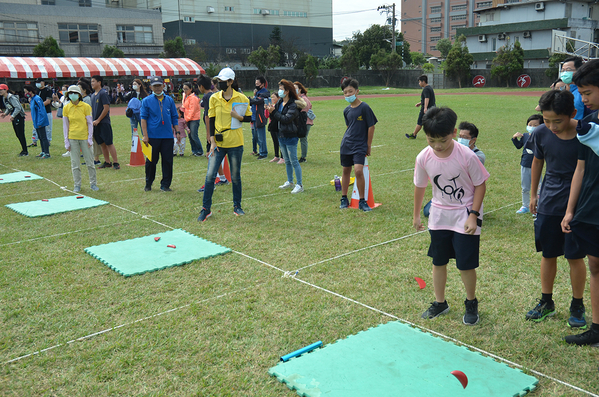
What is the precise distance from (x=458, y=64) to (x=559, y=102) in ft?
172

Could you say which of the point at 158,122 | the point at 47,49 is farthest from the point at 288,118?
the point at 47,49

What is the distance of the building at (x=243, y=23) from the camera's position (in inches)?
3012

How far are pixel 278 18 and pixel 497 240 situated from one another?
85.8 m

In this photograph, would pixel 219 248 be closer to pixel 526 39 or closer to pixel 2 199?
pixel 2 199

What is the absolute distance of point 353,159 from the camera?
24.8 feet

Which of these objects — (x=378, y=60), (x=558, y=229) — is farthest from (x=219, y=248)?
(x=378, y=60)

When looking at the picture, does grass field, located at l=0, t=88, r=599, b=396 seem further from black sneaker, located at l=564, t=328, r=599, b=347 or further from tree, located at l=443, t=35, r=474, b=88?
tree, located at l=443, t=35, r=474, b=88

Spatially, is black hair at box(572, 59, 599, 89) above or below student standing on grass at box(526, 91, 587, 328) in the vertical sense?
above

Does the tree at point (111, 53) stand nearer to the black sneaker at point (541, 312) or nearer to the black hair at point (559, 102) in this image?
the black hair at point (559, 102)

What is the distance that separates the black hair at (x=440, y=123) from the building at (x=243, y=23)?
6826cm

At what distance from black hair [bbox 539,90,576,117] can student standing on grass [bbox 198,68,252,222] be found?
467 cm

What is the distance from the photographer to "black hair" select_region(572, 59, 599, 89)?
10.3ft

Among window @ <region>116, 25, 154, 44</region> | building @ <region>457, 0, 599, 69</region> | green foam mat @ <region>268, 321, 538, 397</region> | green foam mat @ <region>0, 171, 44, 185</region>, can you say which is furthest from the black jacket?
window @ <region>116, 25, 154, 44</region>

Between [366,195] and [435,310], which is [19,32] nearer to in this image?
[366,195]
